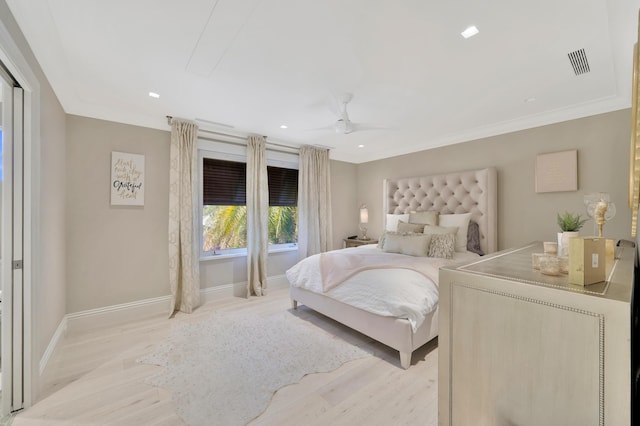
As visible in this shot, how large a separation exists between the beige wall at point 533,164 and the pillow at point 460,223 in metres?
0.44

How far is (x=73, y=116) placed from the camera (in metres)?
2.87

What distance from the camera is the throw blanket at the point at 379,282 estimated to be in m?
2.19

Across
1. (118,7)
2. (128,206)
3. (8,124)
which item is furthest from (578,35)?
(128,206)

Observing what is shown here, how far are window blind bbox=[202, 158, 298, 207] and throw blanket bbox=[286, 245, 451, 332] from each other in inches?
65.6

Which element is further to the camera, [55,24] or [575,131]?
[575,131]

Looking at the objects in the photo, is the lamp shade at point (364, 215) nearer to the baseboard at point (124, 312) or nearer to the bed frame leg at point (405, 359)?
the baseboard at point (124, 312)

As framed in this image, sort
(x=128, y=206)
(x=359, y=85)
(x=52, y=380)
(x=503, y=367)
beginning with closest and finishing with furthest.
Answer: (x=503, y=367) < (x=52, y=380) < (x=359, y=85) < (x=128, y=206)

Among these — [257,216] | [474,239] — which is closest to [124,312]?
[257,216]

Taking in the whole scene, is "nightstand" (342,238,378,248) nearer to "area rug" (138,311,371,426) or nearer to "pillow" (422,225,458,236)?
"pillow" (422,225,458,236)

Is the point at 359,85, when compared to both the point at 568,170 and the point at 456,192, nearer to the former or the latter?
the point at 456,192

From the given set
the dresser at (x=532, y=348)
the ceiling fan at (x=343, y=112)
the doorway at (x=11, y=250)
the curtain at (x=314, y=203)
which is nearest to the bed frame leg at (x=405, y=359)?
the dresser at (x=532, y=348)

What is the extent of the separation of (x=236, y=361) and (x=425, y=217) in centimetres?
304

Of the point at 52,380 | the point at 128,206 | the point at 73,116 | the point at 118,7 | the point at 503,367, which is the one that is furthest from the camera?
the point at 128,206

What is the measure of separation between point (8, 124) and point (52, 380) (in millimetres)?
1878
